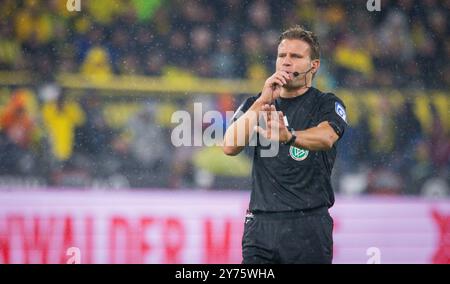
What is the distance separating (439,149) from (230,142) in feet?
16.9

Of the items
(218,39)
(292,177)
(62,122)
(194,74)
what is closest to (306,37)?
(292,177)

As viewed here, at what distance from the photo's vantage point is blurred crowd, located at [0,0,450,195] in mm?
8781

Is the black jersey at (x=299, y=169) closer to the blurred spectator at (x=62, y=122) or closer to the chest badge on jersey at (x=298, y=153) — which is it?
the chest badge on jersey at (x=298, y=153)

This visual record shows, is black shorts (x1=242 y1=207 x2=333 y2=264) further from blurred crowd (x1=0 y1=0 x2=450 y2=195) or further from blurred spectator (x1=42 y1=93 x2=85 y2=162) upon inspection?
blurred spectator (x1=42 y1=93 x2=85 y2=162)

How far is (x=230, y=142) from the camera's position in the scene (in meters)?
4.73

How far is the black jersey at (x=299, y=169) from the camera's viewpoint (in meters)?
4.68

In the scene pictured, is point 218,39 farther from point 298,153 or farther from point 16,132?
point 298,153

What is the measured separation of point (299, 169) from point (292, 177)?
0.19ft

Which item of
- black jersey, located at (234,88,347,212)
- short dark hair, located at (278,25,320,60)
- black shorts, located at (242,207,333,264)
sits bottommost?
black shorts, located at (242,207,333,264)

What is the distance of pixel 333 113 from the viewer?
4754 mm

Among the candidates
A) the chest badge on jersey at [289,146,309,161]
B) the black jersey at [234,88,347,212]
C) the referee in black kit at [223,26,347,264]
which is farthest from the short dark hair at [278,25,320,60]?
the chest badge on jersey at [289,146,309,161]

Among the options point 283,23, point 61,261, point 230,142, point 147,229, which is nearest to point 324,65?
point 283,23

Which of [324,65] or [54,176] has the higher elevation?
[324,65]
